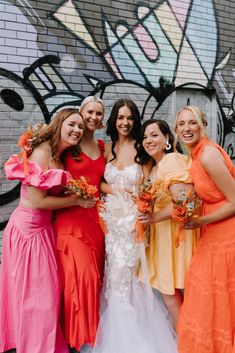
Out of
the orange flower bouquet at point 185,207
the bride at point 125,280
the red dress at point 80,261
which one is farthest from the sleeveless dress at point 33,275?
the orange flower bouquet at point 185,207

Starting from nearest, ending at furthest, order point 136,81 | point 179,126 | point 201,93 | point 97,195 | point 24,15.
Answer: point 179,126 < point 97,195 < point 24,15 < point 136,81 < point 201,93

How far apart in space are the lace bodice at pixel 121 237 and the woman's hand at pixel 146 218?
281mm

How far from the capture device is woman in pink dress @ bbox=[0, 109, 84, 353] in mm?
3143

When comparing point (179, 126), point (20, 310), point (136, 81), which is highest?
point (136, 81)

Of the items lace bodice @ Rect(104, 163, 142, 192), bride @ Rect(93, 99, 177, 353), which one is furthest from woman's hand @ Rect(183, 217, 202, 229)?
lace bodice @ Rect(104, 163, 142, 192)

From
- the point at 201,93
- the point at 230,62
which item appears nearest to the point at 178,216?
the point at 201,93

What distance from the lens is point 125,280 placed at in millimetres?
3420

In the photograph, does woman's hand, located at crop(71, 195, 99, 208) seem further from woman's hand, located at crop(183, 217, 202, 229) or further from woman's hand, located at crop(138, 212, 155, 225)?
woman's hand, located at crop(183, 217, 202, 229)

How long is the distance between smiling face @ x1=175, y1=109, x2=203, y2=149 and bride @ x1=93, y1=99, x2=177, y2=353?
696 millimetres

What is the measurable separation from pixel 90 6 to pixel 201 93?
235cm

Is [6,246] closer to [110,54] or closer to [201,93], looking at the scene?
[110,54]

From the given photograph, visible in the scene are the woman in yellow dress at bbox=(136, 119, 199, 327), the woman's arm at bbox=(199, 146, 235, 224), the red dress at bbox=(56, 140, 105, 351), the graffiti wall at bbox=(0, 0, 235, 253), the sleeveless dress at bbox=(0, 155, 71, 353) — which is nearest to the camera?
the woman's arm at bbox=(199, 146, 235, 224)

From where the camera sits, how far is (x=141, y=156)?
3.64 m

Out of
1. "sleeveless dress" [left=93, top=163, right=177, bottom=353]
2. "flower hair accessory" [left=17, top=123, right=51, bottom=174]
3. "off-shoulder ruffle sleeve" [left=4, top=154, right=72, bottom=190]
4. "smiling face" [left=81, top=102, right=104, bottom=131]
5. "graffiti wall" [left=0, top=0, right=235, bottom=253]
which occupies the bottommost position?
"sleeveless dress" [left=93, top=163, right=177, bottom=353]
